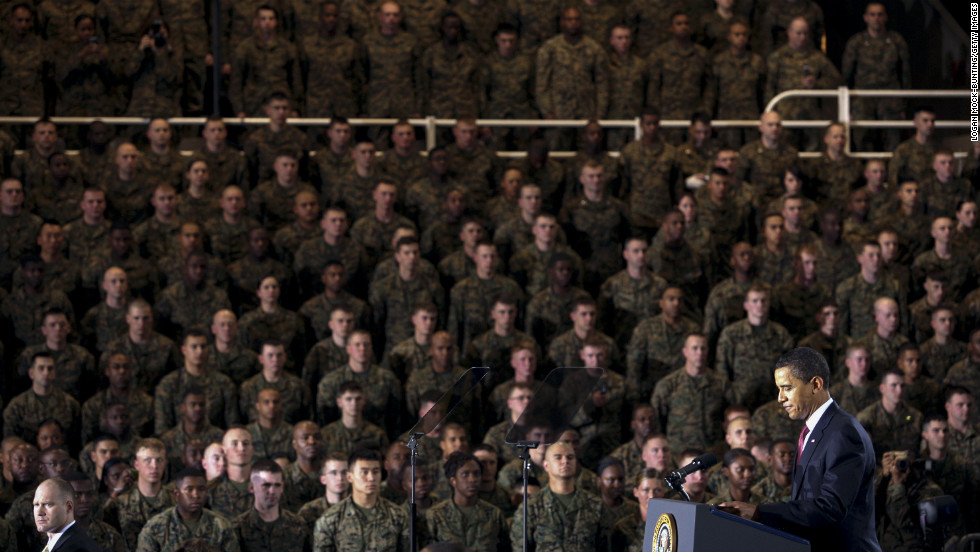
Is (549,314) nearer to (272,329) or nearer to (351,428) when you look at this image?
(351,428)

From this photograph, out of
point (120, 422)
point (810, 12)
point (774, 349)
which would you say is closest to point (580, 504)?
point (774, 349)

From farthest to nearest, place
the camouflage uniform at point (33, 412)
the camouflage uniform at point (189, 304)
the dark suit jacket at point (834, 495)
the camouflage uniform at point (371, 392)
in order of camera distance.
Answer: the camouflage uniform at point (189, 304)
the camouflage uniform at point (371, 392)
the camouflage uniform at point (33, 412)
the dark suit jacket at point (834, 495)

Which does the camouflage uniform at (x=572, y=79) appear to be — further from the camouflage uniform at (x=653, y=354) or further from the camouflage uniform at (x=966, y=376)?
Answer: the camouflage uniform at (x=966, y=376)

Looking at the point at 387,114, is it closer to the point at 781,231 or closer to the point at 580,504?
the point at 781,231

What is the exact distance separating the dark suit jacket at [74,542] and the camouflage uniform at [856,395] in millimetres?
5375

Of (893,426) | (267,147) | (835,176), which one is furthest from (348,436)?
(835,176)

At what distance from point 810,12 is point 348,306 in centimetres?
538

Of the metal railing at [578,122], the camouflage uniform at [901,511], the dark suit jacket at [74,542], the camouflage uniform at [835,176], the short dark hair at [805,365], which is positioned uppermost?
the metal railing at [578,122]

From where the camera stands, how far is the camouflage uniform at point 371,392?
900 centimetres

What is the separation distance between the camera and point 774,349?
9367 mm

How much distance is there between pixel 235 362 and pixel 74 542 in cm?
430

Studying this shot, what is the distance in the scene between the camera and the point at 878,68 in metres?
12.2

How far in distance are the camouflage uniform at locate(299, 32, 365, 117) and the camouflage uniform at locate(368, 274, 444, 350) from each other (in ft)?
8.34

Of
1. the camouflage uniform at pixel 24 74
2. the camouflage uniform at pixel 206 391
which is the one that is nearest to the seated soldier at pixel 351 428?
the camouflage uniform at pixel 206 391
